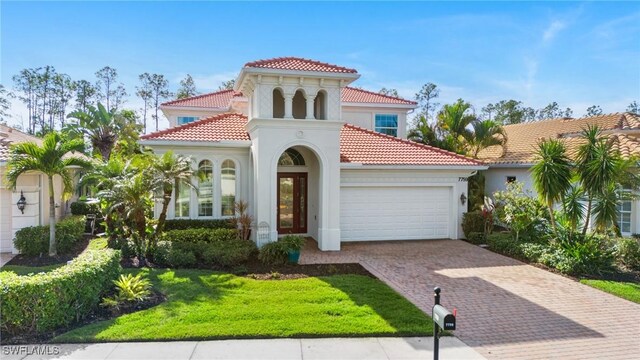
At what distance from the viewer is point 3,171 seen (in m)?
13.9

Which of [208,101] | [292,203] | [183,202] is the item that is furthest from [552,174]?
[208,101]

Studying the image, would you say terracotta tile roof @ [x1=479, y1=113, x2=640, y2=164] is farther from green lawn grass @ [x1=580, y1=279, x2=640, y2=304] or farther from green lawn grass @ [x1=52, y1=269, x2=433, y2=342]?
green lawn grass @ [x1=52, y1=269, x2=433, y2=342]

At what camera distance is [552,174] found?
42.9 feet

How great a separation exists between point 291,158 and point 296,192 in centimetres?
150

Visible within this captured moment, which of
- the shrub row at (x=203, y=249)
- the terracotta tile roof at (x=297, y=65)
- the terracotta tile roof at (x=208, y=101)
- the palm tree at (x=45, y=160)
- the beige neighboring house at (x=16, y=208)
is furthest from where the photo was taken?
the terracotta tile roof at (x=208, y=101)

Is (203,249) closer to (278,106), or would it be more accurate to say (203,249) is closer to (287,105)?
(287,105)

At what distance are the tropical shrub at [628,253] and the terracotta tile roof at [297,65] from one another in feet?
34.8

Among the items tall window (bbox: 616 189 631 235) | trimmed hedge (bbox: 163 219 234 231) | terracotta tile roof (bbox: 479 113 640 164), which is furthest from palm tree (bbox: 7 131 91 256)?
tall window (bbox: 616 189 631 235)

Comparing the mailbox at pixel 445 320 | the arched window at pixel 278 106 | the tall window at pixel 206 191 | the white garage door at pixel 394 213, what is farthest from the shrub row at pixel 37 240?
the mailbox at pixel 445 320

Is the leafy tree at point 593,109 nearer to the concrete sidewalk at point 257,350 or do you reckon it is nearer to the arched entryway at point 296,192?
the arched entryway at point 296,192

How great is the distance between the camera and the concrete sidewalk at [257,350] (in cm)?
654

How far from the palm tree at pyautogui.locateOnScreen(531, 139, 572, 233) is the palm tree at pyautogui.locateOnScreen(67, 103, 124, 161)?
28.5 metres

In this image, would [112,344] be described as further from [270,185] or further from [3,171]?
[3,171]

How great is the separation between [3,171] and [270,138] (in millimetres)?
9525
